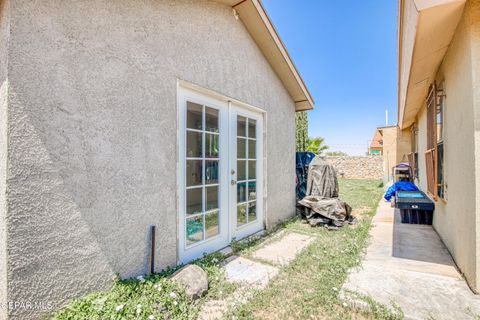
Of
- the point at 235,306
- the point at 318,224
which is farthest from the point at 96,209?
the point at 318,224

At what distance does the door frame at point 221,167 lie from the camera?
3.87 meters

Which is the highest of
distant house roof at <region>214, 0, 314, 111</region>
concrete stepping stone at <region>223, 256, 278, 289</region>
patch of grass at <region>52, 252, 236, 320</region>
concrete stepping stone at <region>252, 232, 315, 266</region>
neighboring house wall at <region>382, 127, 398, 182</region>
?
distant house roof at <region>214, 0, 314, 111</region>

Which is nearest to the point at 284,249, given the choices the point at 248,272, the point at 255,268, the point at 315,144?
the point at 255,268

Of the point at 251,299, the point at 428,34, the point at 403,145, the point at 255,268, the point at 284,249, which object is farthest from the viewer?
the point at 403,145

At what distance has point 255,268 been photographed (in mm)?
3986

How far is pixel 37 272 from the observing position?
2.28 meters

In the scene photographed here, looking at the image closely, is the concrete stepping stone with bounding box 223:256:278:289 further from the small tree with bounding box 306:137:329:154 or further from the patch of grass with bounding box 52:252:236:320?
the small tree with bounding box 306:137:329:154

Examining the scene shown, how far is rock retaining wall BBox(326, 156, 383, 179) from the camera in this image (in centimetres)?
2241

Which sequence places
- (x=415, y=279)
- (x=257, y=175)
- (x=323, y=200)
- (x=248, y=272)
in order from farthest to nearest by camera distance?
(x=323, y=200)
(x=257, y=175)
(x=248, y=272)
(x=415, y=279)

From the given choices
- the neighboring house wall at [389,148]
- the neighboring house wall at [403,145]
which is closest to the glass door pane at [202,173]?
the neighboring house wall at [403,145]

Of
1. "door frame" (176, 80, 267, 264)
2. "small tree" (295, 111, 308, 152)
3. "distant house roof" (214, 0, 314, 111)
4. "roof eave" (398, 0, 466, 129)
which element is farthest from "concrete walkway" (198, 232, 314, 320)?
"small tree" (295, 111, 308, 152)

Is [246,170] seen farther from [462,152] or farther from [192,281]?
[462,152]

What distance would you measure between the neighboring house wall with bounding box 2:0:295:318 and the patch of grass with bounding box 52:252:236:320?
162 mm

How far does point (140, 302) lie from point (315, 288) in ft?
7.88
